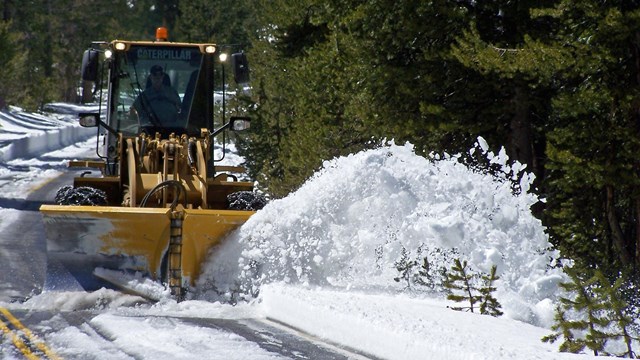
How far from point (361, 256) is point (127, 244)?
93.2 inches

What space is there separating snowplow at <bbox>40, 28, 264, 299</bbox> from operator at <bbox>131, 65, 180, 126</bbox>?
0.5 inches

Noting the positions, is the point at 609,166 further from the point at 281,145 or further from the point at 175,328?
the point at 281,145

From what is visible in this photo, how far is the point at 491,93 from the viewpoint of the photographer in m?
15.7

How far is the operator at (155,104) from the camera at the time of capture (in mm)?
12250

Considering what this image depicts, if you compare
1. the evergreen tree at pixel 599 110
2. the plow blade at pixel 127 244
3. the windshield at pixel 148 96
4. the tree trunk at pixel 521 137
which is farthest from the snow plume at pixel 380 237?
the tree trunk at pixel 521 137

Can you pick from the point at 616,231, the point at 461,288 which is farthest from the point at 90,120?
the point at 616,231

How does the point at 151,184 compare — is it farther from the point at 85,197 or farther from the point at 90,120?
the point at 90,120

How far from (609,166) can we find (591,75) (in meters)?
1.33

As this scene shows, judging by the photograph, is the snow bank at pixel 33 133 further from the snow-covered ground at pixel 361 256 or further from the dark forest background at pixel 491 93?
the snow-covered ground at pixel 361 256

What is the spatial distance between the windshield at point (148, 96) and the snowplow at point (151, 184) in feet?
0.04

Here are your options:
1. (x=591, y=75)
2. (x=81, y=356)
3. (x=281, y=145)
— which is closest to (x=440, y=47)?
(x=591, y=75)

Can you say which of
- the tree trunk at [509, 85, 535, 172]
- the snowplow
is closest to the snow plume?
the snowplow

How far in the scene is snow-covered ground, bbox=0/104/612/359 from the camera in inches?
356

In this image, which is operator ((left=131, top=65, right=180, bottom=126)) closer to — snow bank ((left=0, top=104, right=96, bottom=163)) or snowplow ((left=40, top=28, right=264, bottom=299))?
snowplow ((left=40, top=28, right=264, bottom=299))
